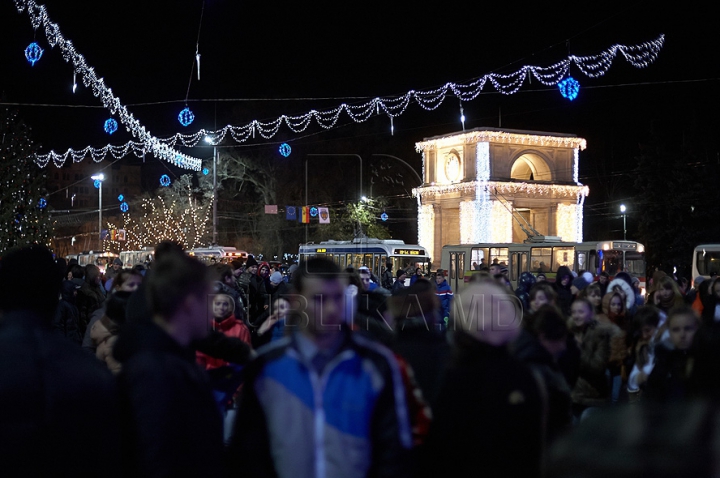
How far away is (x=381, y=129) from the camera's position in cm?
5531

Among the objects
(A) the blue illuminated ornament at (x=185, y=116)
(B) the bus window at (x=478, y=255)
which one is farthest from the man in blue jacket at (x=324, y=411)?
(B) the bus window at (x=478, y=255)

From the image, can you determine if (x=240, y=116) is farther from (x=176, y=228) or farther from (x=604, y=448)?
(x=604, y=448)

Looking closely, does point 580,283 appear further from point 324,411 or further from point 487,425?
point 324,411

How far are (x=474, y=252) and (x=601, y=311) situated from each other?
24.8 m

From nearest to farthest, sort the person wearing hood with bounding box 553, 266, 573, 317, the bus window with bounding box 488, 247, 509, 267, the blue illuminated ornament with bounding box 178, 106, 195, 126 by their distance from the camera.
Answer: the person wearing hood with bounding box 553, 266, 573, 317
the blue illuminated ornament with bounding box 178, 106, 195, 126
the bus window with bounding box 488, 247, 509, 267

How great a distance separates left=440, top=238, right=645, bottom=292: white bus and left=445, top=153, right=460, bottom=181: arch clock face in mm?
12551

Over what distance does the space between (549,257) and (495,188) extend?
1391cm

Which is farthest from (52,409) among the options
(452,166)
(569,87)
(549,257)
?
(452,166)

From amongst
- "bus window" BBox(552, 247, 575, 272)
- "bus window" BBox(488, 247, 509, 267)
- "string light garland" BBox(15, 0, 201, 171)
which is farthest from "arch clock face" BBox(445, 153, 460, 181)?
"string light garland" BBox(15, 0, 201, 171)

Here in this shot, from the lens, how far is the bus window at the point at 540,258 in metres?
32.0

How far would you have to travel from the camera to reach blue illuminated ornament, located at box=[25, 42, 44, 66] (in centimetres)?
1847

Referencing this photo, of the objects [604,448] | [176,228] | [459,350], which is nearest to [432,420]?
[459,350]

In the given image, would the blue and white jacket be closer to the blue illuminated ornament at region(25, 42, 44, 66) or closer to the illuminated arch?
the blue illuminated ornament at region(25, 42, 44, 66)

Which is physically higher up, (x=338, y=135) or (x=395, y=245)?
(x=338, y=135)
